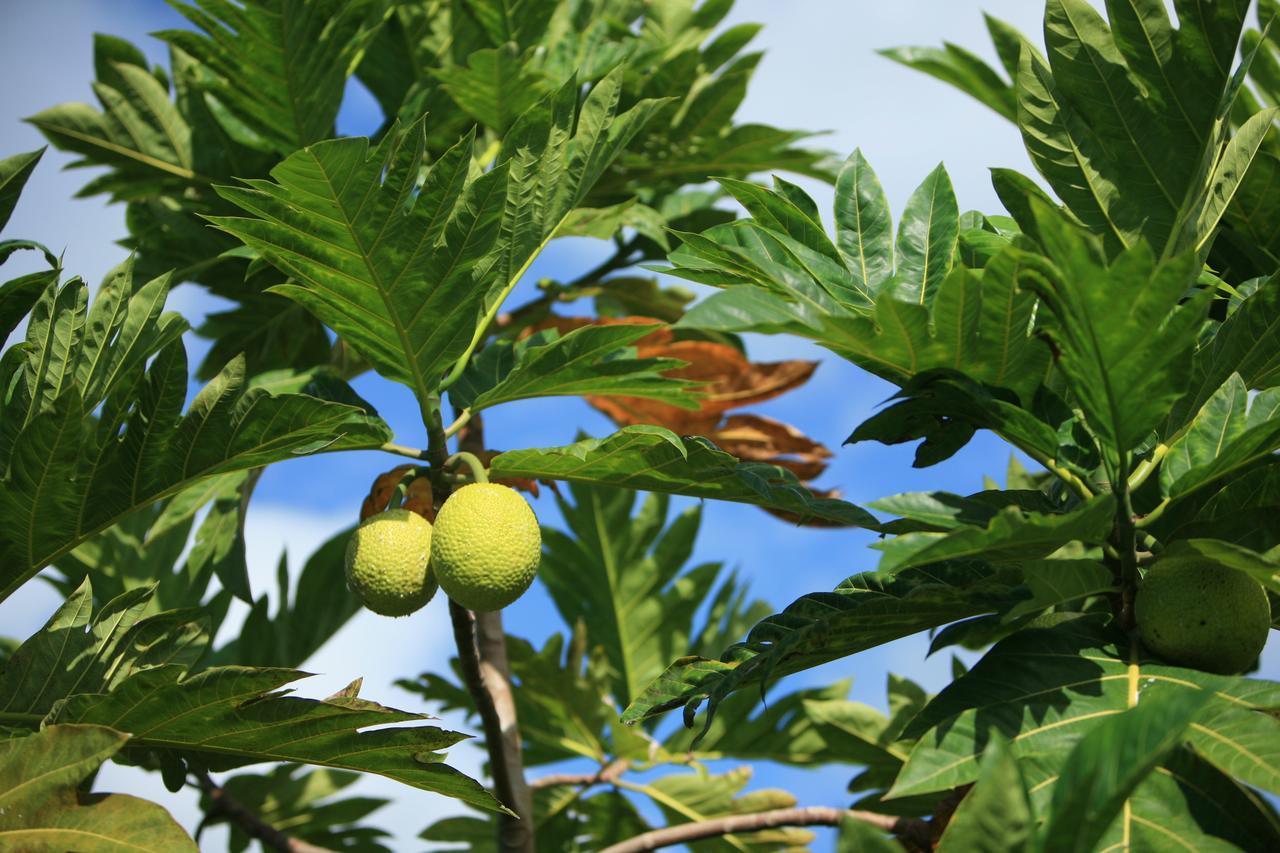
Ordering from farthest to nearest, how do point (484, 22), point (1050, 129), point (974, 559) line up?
point (484, 22), point (1050, 129), point (974, 559)

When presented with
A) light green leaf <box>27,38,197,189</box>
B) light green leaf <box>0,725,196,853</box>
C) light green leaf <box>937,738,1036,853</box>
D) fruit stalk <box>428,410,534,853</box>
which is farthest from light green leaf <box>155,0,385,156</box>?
light green leaf <box>937,738,1036,853</box>

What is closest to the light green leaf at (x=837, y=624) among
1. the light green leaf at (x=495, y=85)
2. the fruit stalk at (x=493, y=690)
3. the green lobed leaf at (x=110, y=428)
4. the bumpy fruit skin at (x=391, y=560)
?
the fruit stalk at (x=493, y=690)

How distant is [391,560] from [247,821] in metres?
0.96

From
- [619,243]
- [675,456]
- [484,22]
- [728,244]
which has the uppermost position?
[484,22]

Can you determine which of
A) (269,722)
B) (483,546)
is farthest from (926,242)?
(269,722)

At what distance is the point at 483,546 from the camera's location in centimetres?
147

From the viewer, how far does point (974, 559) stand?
46.8 inches

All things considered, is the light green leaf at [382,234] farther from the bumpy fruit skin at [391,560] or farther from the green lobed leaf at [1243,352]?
the green lobed leaf at [1243,352]

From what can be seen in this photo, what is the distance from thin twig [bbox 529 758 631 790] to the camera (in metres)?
2.60

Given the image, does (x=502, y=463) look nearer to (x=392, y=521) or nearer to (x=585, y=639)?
(x=392, y=521)

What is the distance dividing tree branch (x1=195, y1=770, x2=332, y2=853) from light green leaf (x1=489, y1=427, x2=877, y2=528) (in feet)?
2.83

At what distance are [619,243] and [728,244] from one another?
1.50 metres

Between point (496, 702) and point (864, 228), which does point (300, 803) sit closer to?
point (496, 702)

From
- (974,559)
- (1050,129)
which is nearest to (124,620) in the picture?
(974,559)
